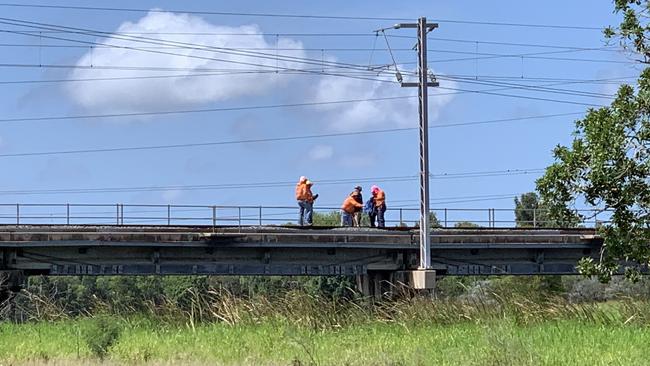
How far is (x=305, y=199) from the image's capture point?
40906mm

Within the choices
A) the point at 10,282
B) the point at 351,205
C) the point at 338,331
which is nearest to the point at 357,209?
the point at 351,205

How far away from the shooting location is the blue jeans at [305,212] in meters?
41.6

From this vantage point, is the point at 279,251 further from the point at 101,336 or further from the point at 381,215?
the point at 101,336

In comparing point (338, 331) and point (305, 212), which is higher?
point (305, 212)

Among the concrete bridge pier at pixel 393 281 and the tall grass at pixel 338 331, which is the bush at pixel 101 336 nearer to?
the tall grass at pixel 338 331

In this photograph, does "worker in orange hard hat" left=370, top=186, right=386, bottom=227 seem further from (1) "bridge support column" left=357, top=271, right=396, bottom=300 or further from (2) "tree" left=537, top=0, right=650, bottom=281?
(2) "tree" left=537, top=0, right=650, bottom=281

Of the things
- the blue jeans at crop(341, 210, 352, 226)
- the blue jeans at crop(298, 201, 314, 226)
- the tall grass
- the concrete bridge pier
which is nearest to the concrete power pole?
the concrete bridge pier

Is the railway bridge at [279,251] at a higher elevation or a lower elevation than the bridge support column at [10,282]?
higher

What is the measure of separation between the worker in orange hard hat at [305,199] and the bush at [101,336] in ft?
70.9

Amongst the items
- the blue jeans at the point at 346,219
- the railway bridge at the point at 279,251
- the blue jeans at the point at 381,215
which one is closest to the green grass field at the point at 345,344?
the railway bridge at the point at 279,251

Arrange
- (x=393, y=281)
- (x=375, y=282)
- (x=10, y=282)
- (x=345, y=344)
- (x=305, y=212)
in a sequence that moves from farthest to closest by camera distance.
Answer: (x=375, y=282) → (x=393, y=281) → (x=305, y=212) → (x=10, y=282) → (x=345, y=344)

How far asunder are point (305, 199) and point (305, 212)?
2201mm

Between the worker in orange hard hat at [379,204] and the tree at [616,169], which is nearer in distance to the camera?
the tree at [616,169]

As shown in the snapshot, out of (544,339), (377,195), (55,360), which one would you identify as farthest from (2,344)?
(377,195)
